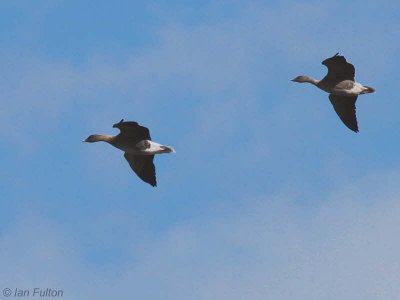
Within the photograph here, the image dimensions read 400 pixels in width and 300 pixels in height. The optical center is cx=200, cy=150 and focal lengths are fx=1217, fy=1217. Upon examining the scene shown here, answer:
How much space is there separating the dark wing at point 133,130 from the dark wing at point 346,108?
7.15 meters

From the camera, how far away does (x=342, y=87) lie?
37.0 metres

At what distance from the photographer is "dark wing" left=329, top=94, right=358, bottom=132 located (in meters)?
38.0

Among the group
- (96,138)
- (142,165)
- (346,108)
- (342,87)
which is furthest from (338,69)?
(96,138)

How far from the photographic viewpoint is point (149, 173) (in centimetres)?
3509

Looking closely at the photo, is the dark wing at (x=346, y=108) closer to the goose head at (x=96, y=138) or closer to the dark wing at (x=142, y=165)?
the dark wing at (x=142, y=165)

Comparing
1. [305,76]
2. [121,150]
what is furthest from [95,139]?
[305,76]

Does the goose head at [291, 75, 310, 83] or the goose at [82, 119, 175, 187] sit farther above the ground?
the goose head at [291, 75, 310, 83]

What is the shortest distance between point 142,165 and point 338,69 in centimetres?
663

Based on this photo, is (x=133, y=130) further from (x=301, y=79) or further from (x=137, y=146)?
(x=301, y=79)

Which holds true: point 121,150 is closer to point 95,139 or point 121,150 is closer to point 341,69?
point 95,139

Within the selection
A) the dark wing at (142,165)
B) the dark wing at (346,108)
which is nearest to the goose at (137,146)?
the dark wing at (142,165)

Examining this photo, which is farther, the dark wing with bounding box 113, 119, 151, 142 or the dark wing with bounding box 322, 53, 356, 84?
the dark wing with bounding box 322, 53, 356, 84

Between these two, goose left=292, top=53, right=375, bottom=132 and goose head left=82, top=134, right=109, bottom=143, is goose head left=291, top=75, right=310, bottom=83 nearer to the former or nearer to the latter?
goose left=292, top=53, right=375, bottom=132

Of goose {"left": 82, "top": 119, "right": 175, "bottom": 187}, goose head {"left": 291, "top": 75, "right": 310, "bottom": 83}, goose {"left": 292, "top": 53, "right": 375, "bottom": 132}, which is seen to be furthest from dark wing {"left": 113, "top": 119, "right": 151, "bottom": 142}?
goose head {"left": 291, "top": 75, "right": 310, "bottom": 83}
